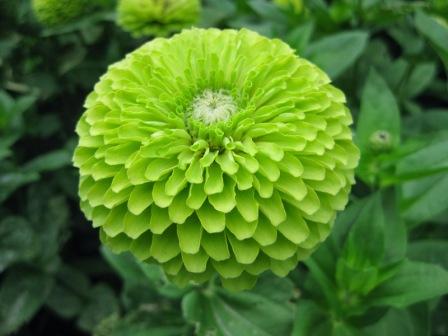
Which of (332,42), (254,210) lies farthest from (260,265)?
(332,42)

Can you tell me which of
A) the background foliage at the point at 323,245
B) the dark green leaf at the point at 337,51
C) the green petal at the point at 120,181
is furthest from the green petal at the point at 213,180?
the dark green leaf at the point at 337,51

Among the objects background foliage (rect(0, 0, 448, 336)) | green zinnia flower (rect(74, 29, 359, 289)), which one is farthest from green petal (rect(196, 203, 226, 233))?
background foliage (rect(0, 0, 448, 336))

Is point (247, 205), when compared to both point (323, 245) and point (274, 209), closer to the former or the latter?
point (274, 209)

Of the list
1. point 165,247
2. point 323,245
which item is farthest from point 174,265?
point 323,245

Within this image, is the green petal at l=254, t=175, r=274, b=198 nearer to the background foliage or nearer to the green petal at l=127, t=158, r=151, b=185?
the green petal at l=127, t=158, r=151, b=185

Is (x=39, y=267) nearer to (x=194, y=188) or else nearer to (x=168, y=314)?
(x=168, y=314)

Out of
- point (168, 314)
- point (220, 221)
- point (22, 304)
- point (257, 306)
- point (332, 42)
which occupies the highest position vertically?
point (220, 221)
